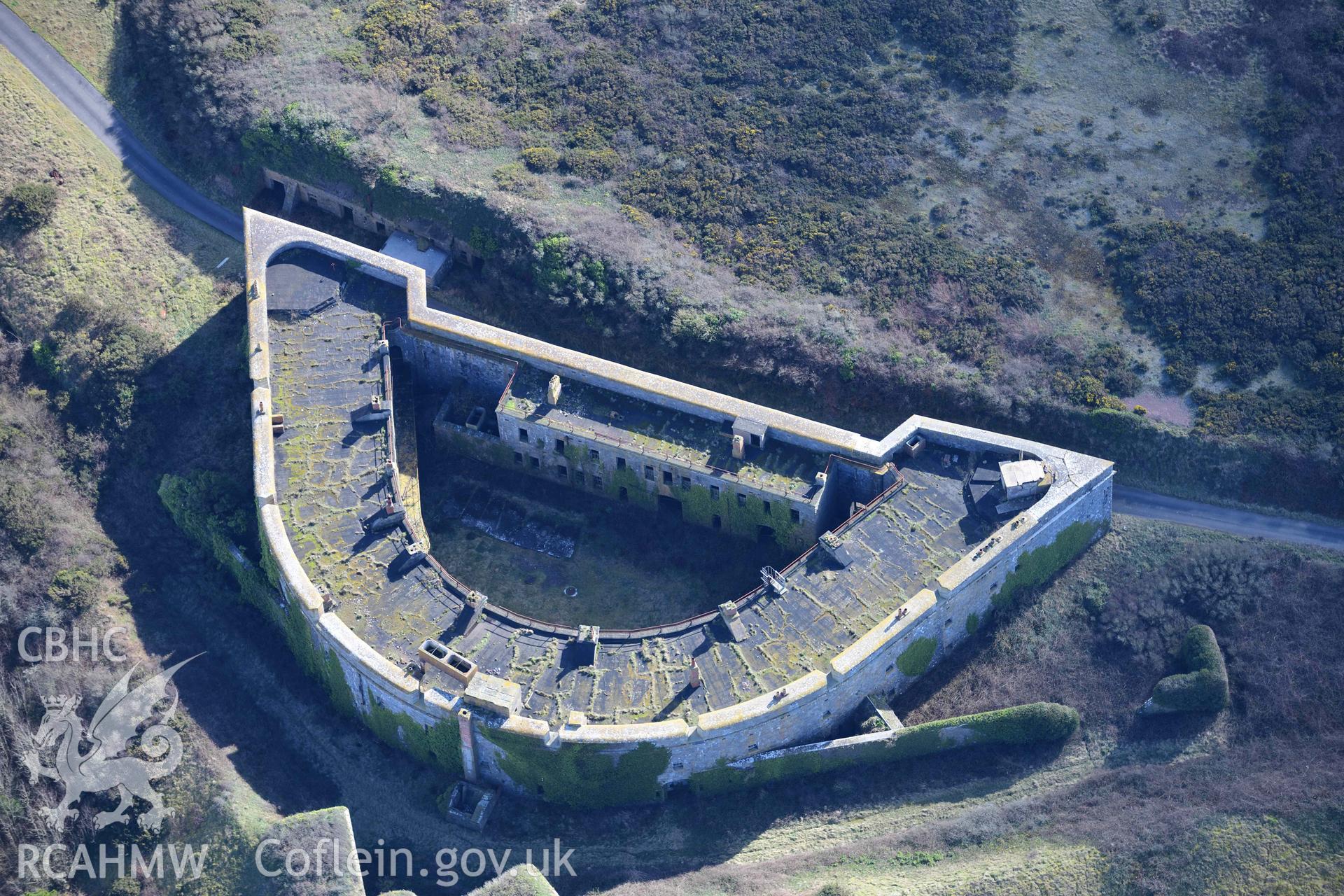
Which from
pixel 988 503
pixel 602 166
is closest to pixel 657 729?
pixel 988 503

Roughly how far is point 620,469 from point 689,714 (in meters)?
20.2

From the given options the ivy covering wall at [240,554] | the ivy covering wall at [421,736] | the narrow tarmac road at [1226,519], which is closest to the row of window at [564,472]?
the ivy covering wall at [240,554]

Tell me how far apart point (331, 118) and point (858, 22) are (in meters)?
47.9

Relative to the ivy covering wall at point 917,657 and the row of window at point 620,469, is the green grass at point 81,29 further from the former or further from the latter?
the ivy covering wall at point 917,657

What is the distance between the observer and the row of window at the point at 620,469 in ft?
310

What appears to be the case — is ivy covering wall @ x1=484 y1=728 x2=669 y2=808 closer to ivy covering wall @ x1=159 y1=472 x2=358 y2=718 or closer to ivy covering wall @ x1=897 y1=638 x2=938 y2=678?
ivy covering wall @ x1=159 y1=472 x2=358 y2=718

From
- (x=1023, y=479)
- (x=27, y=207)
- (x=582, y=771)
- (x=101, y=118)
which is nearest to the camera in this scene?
(x=582, y=771)

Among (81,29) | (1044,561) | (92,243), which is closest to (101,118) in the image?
(81,29)

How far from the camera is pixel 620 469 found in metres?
97.7

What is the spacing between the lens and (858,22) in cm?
12619

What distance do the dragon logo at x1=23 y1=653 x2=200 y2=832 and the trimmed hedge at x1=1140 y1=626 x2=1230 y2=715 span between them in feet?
210

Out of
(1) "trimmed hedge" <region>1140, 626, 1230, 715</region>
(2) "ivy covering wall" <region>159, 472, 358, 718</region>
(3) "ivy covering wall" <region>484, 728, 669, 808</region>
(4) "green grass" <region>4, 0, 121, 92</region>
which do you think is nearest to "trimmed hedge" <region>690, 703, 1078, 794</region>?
(3) "ivy covering wall" <region>484, 728, 669, 808</region>

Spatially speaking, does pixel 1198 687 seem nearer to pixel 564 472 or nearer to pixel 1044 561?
pixel 1044 561

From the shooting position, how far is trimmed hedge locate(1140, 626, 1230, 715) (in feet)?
299
